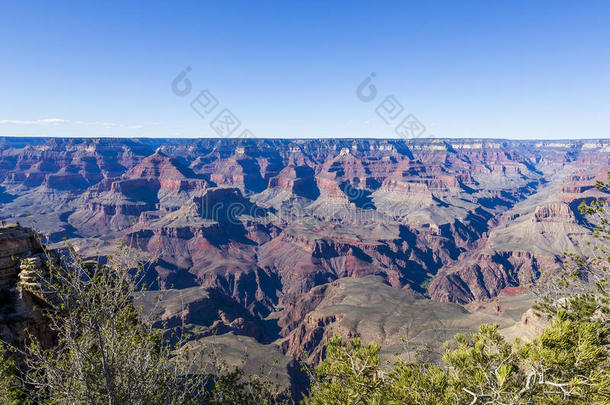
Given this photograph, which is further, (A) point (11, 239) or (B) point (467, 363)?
(A) point (11, 239)

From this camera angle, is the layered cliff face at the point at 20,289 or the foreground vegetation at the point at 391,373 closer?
the foreground vegetation at the point at 391,373

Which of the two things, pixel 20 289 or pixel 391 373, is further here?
pixel 20 289

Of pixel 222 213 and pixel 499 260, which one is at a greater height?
pixel 222 213

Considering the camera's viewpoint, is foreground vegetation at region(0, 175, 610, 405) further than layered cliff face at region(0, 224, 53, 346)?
No

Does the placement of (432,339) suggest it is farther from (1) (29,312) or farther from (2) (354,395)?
(1) (29,312)

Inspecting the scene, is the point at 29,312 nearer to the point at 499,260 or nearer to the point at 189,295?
the point at 189,295

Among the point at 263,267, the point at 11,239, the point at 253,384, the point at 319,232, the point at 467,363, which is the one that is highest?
the point at 11,239

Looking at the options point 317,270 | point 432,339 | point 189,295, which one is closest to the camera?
point 432,339

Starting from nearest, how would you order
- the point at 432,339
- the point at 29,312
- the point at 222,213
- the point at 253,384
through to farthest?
the point at 253,384
the point at 29,312
the point at 432,339
the point at 222,213

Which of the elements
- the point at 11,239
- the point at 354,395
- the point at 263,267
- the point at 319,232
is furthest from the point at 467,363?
the point at 319,232
